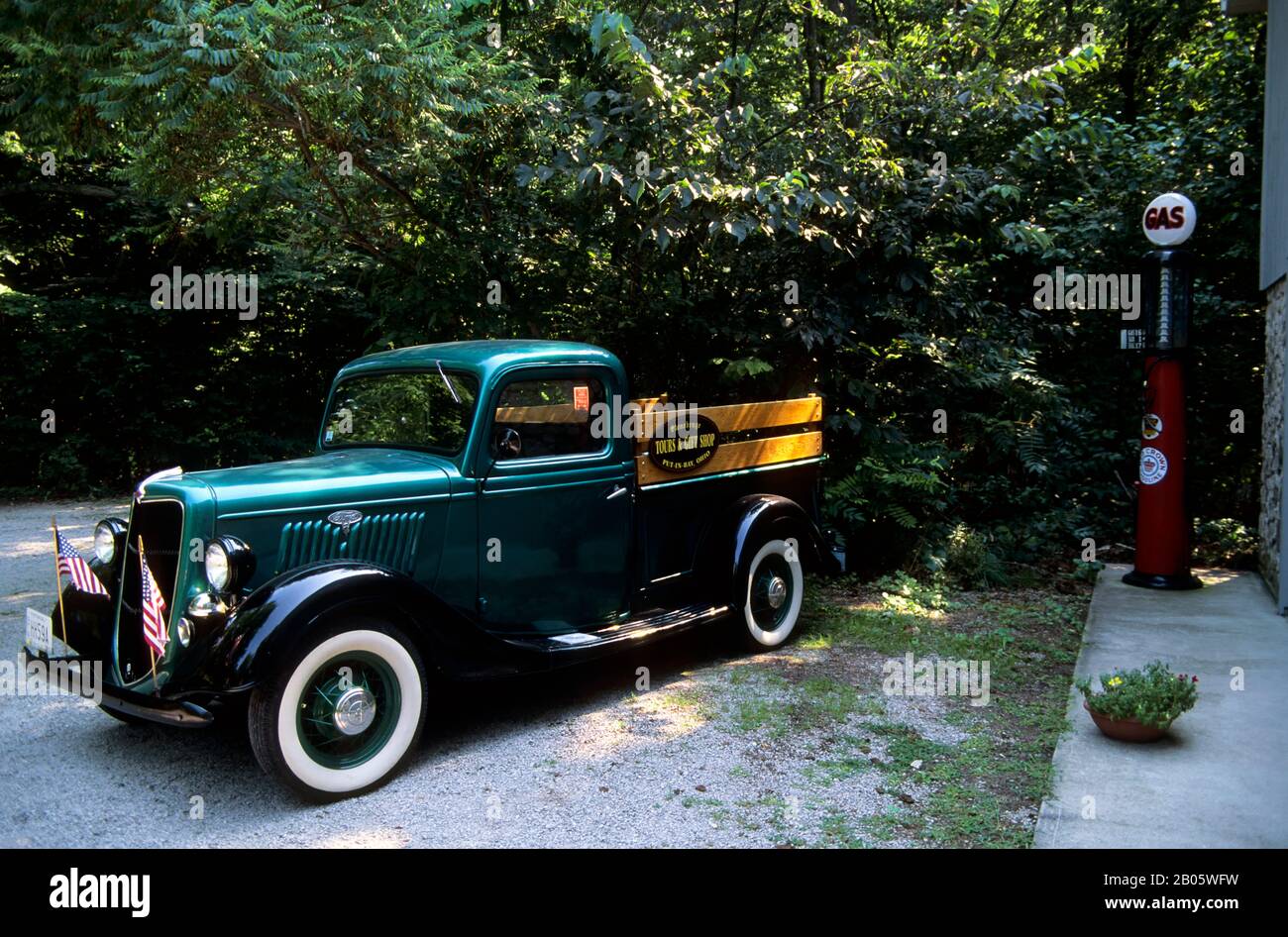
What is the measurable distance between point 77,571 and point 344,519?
4.39ft

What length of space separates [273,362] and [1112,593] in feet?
36.0

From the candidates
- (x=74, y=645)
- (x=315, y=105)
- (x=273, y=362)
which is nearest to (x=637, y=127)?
(x=315, y=105)

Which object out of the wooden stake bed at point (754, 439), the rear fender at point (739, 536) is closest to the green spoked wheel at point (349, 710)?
the wooden stake bed at point (754, 439)

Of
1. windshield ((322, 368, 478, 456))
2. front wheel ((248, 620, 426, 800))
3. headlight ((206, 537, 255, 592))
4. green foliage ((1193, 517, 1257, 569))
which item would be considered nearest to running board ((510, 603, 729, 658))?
front wheel ((248, 620, 426, 800))

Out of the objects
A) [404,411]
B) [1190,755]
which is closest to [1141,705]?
[1190,755]

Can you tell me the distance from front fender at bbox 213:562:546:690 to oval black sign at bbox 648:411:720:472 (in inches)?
54.7

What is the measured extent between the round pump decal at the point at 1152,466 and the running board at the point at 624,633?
11.9 ft

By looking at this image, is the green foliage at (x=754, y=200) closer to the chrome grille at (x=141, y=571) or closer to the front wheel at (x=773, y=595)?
the front wheel at (x=773, y=595)

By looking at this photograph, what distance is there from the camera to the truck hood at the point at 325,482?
3820mm

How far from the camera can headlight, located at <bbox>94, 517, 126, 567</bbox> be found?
14.1ft

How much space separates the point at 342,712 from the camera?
375 cm

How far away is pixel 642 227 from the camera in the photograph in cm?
651
